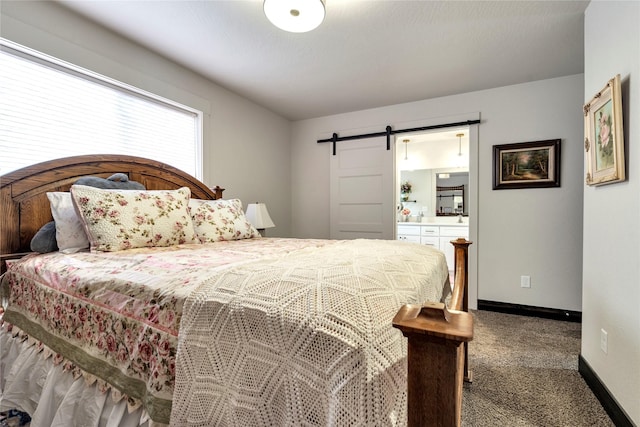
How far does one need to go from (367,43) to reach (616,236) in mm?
1979

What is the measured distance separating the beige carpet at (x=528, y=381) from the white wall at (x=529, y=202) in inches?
19.4

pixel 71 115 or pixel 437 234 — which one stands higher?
pixel 71 115

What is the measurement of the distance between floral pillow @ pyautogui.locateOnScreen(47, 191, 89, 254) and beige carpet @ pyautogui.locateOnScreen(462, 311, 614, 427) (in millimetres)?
2252

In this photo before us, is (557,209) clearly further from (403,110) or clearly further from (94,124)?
(94,124)

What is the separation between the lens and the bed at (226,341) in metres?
0.54

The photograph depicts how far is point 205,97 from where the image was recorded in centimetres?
286

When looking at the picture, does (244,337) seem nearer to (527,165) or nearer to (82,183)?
(82,183)

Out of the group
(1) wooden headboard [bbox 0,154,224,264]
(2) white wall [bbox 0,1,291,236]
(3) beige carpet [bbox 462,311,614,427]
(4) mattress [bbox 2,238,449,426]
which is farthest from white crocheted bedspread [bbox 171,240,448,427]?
(2) white wall [bbox 0,1,291,236]

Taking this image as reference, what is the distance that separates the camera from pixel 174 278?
991 mm

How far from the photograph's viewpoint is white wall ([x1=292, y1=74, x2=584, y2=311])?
2.79 m

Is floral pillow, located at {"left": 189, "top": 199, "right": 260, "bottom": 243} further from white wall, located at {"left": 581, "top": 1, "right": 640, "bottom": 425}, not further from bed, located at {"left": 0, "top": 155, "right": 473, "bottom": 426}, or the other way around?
white wall, located at {"left": 581, "top": 1, "right": 640, "bottom": 425}

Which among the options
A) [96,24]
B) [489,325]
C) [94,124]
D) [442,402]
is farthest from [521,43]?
[94,124]

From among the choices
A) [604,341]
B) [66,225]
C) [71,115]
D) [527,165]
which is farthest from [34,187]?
[527,165]

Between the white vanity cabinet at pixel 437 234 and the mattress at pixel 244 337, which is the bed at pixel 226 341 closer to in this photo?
the mattress at pixel 244 337
